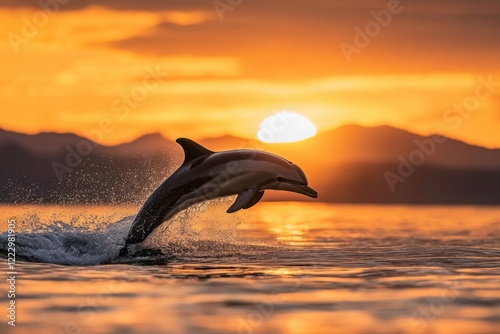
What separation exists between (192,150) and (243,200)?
1.56 metres

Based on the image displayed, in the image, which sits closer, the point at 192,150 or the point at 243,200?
the point at 243,200

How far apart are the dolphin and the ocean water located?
0.93 m

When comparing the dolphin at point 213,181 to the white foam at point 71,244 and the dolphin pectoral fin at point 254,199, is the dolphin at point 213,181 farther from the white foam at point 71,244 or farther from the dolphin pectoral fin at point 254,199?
the white foam at point 71,244

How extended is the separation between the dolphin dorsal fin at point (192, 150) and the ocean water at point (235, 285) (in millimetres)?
2200

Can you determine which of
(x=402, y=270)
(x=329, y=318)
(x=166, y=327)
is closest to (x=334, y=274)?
(x=402, y=270)

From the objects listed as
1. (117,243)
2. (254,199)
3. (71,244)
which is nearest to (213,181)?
(254,199)

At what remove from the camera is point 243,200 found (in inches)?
779

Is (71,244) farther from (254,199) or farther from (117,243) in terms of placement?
(254,199)

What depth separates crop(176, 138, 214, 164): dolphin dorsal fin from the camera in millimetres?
19875

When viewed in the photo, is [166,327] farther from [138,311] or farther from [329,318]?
[329,318]

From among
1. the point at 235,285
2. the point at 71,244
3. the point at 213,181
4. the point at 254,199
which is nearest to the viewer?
the point at 235,285

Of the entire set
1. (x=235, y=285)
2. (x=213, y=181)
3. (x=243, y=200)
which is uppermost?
(x=213, y=181)

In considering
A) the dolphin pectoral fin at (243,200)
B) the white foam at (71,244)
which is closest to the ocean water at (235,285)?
the white foam at (71,244)

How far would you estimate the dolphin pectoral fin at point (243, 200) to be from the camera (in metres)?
19.7
